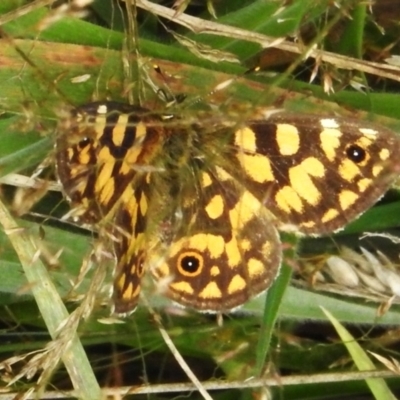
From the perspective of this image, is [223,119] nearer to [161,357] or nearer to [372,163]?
[372,163]

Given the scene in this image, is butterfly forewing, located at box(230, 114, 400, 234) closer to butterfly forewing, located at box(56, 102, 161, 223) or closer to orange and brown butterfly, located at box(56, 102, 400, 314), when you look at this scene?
orange and brown butterfly, located at box(56, 102, 400, 314)

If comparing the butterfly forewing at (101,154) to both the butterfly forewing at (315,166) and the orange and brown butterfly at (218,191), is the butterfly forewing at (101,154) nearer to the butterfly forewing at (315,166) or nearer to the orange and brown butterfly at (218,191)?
the orange and brown butterfly at (218,191)

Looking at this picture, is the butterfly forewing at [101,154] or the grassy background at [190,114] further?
the grassy background at [190,114]

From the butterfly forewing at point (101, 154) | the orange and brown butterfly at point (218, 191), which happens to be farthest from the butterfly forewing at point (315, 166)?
the butterfly forewing at point (101, 154)

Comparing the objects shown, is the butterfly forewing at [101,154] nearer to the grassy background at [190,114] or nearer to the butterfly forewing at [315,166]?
the grassy background at [190,114]

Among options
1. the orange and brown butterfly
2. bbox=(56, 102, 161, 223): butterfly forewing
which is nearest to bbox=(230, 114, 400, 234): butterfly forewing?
the orange and brown butterfly

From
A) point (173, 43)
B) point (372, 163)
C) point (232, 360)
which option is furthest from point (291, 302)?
point (173, 43)
